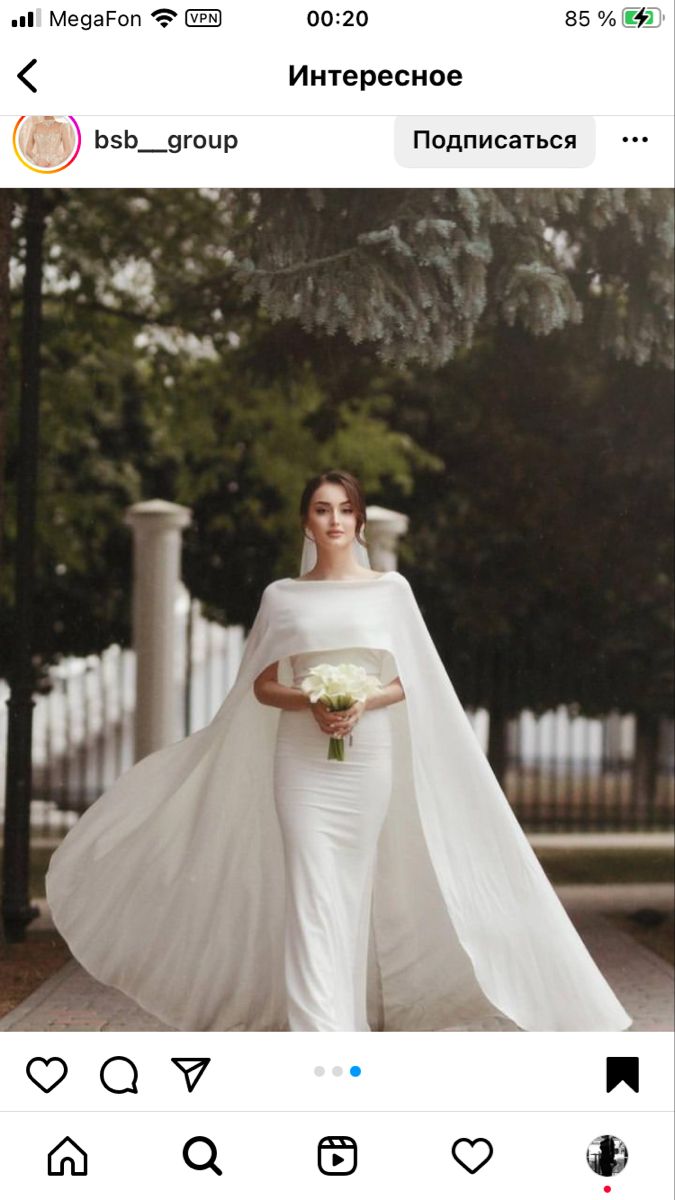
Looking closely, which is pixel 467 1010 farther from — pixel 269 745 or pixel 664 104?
pixel 664 104

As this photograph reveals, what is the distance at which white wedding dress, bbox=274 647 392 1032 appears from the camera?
4391 millimetres

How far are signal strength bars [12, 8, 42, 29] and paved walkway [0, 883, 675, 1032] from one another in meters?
2.99

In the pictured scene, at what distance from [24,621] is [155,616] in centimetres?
232

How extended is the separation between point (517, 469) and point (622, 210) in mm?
4632

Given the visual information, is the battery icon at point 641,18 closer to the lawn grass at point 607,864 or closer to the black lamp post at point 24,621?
the black lamp post at point 24,621

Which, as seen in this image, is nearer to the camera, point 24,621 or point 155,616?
point 24,621

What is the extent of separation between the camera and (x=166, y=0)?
337cm
